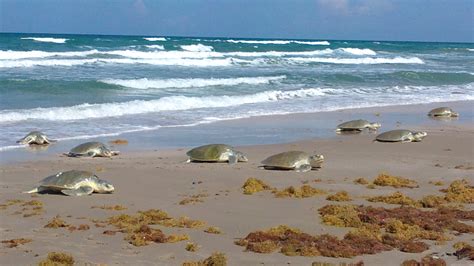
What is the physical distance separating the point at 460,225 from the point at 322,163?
4.55 m

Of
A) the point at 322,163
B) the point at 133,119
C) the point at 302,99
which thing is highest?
the point at 302,99

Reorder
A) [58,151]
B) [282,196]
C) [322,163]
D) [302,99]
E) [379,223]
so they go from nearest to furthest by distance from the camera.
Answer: [379,223] → [282,196] → [322,163] → [58,151] → [302,99]

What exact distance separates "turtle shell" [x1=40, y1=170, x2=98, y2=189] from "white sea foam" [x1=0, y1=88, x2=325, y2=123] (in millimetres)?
8066

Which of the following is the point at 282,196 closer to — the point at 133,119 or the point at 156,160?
the point at 156,160

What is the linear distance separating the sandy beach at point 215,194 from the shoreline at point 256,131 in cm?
21

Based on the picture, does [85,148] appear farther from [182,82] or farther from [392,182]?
[182,82]

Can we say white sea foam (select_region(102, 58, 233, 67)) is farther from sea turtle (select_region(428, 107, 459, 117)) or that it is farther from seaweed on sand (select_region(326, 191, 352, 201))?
seaweed on sand (select_region(326, 191, 352, 201))

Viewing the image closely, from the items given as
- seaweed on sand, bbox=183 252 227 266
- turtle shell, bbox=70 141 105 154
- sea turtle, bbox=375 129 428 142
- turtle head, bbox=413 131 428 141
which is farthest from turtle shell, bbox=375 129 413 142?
seaweed on sand, bbox=183 252 227 266

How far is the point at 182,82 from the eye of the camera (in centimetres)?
2888

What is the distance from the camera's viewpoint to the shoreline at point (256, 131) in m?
13.4

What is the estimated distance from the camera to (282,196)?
9328mm

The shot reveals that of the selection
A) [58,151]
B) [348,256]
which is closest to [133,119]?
[58,151]

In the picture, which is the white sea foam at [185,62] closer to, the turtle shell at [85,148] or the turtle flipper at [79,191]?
the turtle shell at [85,148]

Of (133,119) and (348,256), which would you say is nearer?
(348,256)
